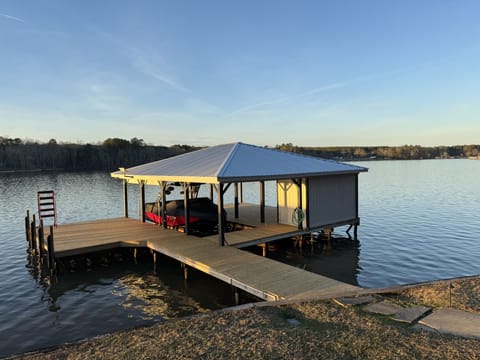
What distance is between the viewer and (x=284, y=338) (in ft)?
15.4

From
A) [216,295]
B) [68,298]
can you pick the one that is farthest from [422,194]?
[68,298]

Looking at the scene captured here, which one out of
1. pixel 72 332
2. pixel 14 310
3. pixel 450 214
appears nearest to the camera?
pixel 72 332

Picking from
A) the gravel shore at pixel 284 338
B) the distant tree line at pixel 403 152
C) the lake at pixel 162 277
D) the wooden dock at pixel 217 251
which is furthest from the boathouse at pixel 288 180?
the distant tree line at pixel 403 152

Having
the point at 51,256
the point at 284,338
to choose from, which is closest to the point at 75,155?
the point at 51,256

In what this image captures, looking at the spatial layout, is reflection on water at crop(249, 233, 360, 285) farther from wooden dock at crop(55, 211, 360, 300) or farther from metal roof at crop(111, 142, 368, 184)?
metal roof at crop(111, 142, 368, 184)

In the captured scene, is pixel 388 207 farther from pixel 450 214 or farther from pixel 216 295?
pixel 216 295

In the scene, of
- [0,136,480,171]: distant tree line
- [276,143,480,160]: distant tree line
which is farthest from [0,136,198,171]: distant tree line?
[276,143,480,160]: distant tree line

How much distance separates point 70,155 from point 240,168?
8572 centimetres

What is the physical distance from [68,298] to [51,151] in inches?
3415

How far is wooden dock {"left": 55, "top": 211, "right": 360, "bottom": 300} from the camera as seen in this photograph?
25.1ft

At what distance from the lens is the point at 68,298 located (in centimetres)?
948

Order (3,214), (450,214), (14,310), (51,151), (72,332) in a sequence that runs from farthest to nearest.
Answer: (51,151), (3,214), (450,214), (14,310), (72,332)

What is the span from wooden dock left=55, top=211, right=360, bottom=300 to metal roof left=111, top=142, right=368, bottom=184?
2.15 m

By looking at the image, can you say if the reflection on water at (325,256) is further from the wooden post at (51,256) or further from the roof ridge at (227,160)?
the wooden post at (51,256)
